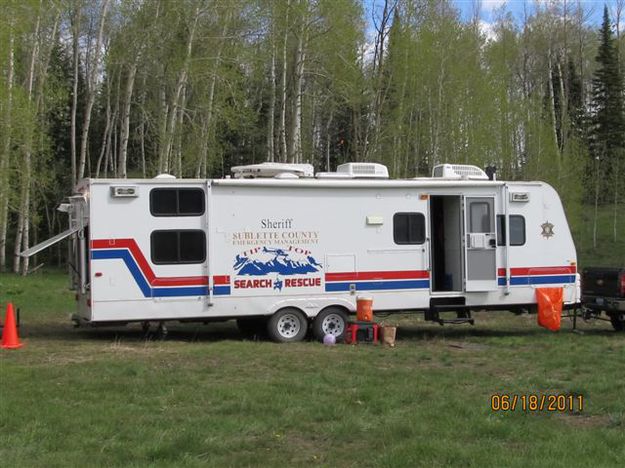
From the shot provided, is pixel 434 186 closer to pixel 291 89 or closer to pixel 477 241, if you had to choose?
pixel 477 241

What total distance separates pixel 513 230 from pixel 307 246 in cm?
381

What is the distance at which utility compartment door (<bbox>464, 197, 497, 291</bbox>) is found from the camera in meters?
12.8

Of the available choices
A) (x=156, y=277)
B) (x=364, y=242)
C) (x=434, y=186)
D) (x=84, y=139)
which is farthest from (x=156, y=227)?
(x=84, y=139)

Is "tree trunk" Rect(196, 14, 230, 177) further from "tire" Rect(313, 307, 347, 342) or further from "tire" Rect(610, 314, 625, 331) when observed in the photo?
"tire" Rect(610, 314, 625, 331)

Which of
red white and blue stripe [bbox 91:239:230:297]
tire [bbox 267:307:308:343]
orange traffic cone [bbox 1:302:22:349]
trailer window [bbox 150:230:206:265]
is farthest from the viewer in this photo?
tire [bbox 267:307:308:343]

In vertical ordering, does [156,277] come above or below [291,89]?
below

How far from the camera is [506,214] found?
13.0 metres

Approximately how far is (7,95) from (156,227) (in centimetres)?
1288

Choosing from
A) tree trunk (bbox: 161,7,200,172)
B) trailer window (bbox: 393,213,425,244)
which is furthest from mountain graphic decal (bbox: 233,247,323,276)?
tree trunk (bbox: 161,7,200,172)

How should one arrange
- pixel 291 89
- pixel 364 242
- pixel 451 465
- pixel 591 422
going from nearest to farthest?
pixel 451 465 < pixel 591 422 < pixel 364 242 < pixel 291 89

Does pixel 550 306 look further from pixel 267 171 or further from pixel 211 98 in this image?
pixel 211 98

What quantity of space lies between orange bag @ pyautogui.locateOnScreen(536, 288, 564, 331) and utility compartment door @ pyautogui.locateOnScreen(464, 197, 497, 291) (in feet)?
3.00

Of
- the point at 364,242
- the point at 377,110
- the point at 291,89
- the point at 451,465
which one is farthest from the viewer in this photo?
the point at 377,110
